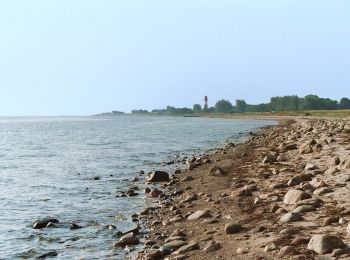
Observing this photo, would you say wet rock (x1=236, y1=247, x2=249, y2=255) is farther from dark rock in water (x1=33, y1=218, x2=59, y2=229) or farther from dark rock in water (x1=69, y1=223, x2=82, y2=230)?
dark rock in water (x1=33, y1=218, x2=59, y2=229)

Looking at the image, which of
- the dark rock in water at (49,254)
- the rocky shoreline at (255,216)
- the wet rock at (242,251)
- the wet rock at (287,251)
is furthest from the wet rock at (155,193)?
the wet rock at (287,251)

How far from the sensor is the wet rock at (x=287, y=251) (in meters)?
6.93

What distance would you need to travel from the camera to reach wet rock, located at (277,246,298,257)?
6.93 m

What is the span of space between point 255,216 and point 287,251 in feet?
10.6

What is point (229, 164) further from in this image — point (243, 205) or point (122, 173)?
point (243, 205)

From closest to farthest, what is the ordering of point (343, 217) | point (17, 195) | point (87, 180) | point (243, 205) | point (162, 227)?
point (343, 217) → point (162, 227) → point (243, 205) → point (17, 195) → point (87, 180)

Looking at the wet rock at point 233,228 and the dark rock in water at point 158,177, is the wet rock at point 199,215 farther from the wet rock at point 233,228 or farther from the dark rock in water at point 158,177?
the dark rock in water at point 158,177

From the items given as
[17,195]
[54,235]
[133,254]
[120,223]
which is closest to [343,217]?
[133,254]

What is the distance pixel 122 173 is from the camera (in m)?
23.0

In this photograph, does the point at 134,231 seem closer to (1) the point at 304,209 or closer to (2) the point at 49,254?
(2) the point at 49,254

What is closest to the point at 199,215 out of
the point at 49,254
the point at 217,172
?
the point at 49,254

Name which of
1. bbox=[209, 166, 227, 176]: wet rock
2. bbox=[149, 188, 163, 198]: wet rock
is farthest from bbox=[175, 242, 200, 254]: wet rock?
bbox=[209, 166, 227, 176]: wet rock

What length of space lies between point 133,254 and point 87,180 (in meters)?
12.4

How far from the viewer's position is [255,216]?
33.6 ft
